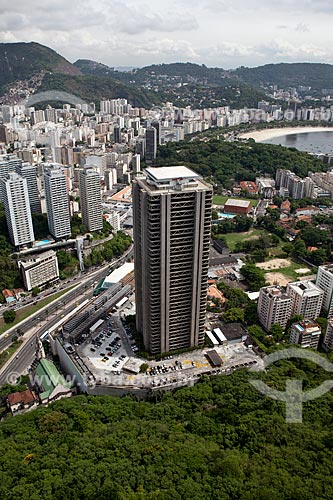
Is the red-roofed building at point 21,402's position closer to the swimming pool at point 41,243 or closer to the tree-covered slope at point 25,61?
the swimming pool at point 41,243

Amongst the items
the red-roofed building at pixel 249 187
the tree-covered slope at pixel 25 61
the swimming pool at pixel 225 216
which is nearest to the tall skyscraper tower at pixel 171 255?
the swimming pool at pixel 225 216

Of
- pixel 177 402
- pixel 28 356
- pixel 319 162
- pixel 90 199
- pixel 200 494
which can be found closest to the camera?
pixel 200 494

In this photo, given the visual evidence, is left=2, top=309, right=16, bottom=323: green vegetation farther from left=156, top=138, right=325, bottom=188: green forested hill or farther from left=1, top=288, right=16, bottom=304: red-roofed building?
left=156, top=138, right=325, bottom=188: green forested hill

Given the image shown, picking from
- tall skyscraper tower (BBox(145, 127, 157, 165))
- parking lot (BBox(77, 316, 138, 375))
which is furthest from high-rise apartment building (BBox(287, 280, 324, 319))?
tall skyscraper tower (BBox(145, 127, 157, 165))

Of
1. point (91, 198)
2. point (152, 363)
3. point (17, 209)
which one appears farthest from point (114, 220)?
point (152, 363)

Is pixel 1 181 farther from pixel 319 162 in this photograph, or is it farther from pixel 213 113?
pixel 213 113

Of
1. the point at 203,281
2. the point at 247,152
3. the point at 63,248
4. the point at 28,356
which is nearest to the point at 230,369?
the point at 203,281
